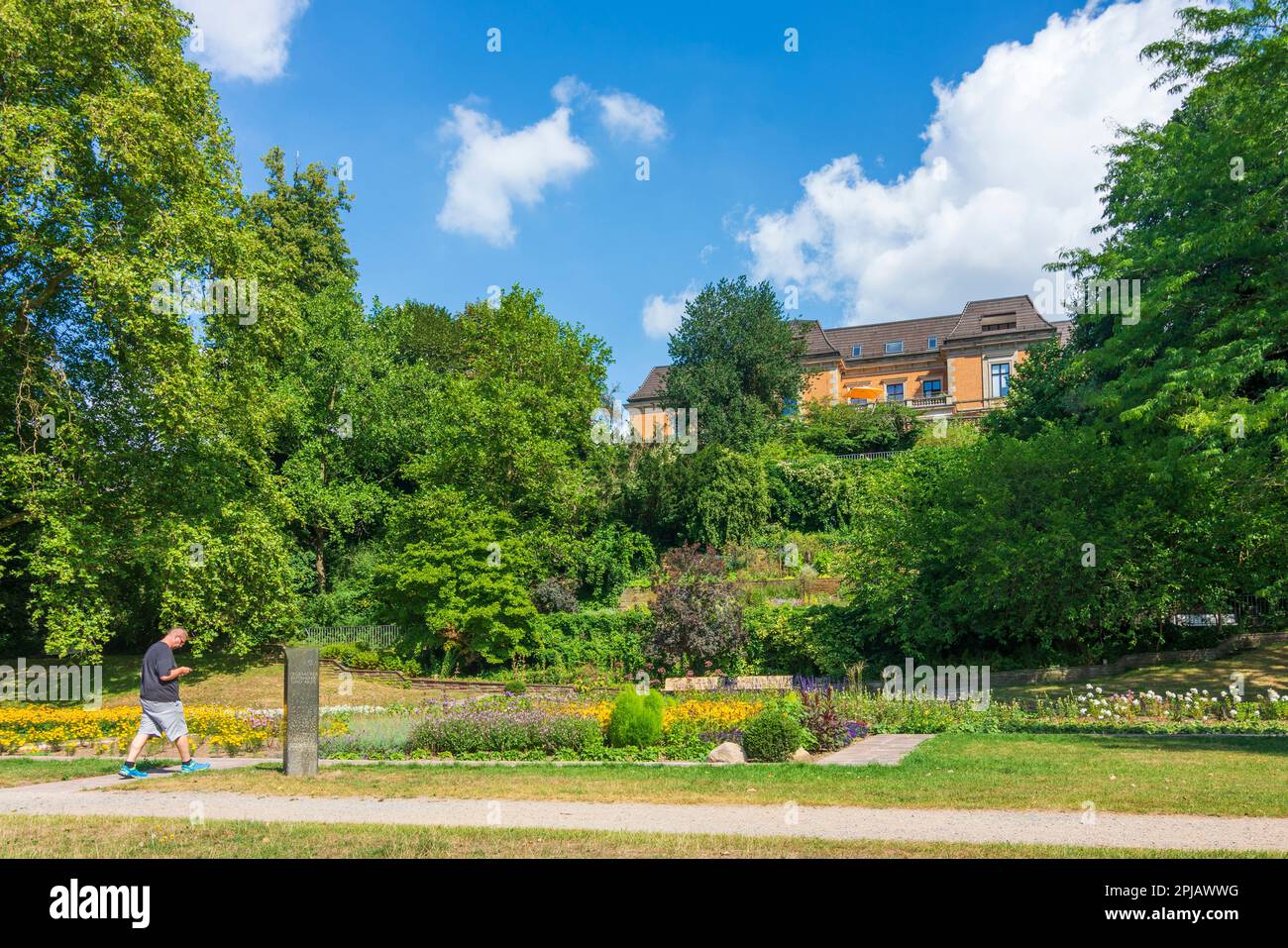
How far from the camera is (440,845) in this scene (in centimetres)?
752

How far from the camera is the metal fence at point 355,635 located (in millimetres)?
33438

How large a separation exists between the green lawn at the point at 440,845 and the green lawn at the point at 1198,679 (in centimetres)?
1350

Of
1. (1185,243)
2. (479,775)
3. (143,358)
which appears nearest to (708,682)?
(479,775)

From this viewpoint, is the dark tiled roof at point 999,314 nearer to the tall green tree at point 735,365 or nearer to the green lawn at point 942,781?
the tall green tree at point 735,365

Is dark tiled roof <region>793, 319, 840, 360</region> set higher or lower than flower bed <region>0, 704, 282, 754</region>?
higher

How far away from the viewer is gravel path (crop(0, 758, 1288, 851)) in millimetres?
7812

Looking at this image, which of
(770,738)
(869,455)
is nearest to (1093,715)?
(770,738)

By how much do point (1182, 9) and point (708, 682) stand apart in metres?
18.5

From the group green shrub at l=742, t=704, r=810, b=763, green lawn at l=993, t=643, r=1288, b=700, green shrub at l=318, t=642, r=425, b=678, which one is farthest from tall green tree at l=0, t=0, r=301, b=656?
green lawn at l=993, t=643, r=1288, b=700

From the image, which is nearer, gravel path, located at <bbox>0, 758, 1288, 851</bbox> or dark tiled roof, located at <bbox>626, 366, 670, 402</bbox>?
gravel path, located at <bbox>0, 758, 1288, 851</bbox>

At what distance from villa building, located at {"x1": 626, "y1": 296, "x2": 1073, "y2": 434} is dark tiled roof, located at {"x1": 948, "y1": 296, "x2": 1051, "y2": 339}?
0.06 m

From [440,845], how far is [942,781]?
236 inches

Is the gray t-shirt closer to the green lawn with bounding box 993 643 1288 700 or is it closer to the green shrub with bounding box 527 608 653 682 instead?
the green lawn with bounding box 993 643 1288 700
